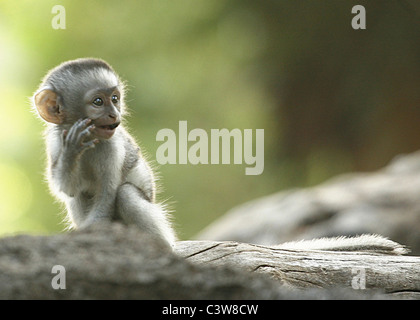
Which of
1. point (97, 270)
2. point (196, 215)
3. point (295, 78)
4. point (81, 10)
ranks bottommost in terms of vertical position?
point (97, 270)

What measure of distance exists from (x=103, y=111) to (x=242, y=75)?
8.27 m

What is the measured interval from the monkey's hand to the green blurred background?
672 cm

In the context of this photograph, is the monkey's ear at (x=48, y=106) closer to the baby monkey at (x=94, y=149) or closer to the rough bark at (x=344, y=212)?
the baby monkey at (x=94, y=149)

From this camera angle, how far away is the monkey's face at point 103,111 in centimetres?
407

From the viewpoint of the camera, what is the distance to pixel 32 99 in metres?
4.38

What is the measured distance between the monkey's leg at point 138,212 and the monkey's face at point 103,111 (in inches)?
16.2

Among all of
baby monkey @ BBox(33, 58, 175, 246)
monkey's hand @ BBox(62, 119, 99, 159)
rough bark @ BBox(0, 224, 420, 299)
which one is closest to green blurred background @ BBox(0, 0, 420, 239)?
baby monkey @ BBox(33, 58, 175, 246)

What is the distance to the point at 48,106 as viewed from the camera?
168 inches

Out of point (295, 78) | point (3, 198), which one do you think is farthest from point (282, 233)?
point (3, 198)

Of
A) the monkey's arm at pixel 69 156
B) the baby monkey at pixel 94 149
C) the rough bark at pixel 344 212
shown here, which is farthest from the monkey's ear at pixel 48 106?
the rough bark at pixel 344 212

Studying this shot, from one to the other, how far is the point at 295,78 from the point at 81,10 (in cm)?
407

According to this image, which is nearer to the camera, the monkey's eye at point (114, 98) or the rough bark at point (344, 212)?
the monkey's eye at point (114, 98)

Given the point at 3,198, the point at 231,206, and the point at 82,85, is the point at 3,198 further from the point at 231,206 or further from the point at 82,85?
the point at 82,85

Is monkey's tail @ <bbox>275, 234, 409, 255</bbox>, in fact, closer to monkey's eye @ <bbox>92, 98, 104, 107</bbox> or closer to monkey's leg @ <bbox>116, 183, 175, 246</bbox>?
monkey's leg @ <bbox>116, 183, 175, 246</bbox>
